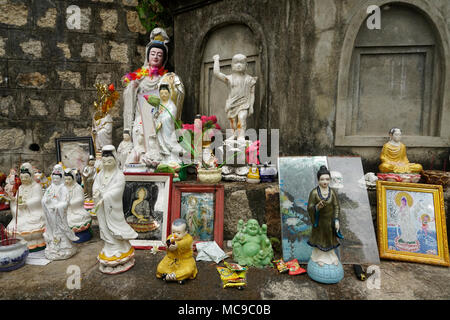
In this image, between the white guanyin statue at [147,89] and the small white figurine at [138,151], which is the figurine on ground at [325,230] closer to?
the white guanyin statue at [147,89]

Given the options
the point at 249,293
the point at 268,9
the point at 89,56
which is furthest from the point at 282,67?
the point at 89,56

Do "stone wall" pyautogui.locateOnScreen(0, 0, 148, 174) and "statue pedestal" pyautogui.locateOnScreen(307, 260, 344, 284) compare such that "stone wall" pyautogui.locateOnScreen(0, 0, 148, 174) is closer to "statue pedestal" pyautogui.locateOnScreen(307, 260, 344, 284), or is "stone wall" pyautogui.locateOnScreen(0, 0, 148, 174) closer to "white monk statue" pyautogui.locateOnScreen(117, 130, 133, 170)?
"white monk statue" pyautogui.locateOnScreen(117, 130, 133, 170)

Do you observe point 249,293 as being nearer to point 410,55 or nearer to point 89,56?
point 410,55

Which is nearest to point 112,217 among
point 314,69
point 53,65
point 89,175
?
point 89,175

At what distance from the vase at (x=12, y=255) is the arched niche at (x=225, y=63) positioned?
3.32 metres

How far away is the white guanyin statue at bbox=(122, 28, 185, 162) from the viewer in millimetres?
4130

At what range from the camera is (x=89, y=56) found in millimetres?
5020

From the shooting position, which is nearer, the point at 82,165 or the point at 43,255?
the point at 43,255

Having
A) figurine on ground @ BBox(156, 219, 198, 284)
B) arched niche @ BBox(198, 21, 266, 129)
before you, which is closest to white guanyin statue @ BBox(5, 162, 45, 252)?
figurine on ground @ BBox(156, 219, 198, 284)

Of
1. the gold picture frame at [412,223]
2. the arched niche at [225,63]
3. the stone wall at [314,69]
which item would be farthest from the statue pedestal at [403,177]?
the arched niche at [225,63]

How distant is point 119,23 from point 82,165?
2.94m

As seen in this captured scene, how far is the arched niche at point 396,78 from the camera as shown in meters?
3.42

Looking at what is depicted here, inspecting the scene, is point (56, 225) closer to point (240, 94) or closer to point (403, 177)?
point (240, 94)

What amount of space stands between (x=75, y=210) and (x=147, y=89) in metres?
2.24
